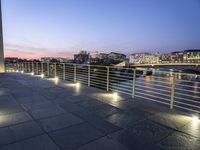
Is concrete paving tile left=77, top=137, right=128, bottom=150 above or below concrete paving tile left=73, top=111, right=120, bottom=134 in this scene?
below

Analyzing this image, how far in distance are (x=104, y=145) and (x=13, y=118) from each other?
67.6 inches

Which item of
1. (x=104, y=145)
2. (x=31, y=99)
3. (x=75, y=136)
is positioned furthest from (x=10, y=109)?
(x=104, y=145)

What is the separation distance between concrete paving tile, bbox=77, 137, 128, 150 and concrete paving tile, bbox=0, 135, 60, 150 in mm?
367

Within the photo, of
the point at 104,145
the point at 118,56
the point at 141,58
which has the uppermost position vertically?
the point at 118,56

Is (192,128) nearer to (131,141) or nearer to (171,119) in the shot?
(171,119)

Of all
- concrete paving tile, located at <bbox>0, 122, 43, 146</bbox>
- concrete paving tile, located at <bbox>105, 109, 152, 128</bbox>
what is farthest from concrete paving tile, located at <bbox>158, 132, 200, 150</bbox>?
concrete paving tile, located at <bbox>0, 122, 43, 146</bbox>

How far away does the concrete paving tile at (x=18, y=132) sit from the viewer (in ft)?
6.75

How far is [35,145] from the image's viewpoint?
192cm

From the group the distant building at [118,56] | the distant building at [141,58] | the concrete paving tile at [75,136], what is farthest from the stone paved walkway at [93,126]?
the distant building at [118,56]

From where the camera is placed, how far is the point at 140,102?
389 cm

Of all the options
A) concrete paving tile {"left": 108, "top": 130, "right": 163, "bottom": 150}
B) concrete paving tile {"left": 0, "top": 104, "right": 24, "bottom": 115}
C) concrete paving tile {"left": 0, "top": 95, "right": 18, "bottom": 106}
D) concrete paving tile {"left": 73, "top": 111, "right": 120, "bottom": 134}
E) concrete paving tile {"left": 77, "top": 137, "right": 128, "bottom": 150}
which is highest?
concrete paving tile {"left": 0, "top": 95, "right": 18, "bottom": 106}

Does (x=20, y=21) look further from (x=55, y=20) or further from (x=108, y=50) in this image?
(x=108, y=50)

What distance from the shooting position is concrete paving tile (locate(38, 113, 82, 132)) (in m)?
2.43

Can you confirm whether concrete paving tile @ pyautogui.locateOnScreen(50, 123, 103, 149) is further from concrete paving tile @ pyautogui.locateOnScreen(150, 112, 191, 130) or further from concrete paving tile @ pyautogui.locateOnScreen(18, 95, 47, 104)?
concrete paving tile @ pyautogui.locateOnScreen(18, 95, 47, 104)
